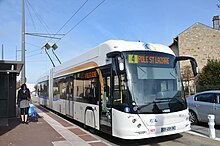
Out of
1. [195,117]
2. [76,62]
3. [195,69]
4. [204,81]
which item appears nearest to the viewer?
[195,69]

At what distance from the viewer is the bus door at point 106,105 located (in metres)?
7.71

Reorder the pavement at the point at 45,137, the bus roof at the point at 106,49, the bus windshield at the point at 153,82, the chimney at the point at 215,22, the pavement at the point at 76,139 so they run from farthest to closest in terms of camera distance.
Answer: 1. the chimney at the point at 215,22
2. the bus roof at the point at 106,49
3. the pavement at the point at 45,137
4. the pavement at the point at 76,139
5. the bus windshield at the point at 153,82

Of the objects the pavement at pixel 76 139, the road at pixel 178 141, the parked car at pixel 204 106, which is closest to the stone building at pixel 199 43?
the parked car at pixel 204 106

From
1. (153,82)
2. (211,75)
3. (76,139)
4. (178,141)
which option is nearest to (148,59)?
(153,82)

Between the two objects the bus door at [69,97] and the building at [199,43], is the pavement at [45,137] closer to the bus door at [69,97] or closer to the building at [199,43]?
the bus door at [69,97]

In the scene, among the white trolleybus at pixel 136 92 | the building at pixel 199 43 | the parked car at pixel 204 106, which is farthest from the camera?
the building at pixel 199 43

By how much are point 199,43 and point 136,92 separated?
99.4ft

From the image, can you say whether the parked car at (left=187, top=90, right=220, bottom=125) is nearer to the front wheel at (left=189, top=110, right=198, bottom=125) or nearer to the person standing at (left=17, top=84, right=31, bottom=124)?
the front wheel at (left=189, top=110, right=198, bottom=125)

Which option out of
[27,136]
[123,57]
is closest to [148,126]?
[123,57]

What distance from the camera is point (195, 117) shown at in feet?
35.1

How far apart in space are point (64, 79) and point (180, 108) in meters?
7.77

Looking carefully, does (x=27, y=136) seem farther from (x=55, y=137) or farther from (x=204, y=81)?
(x=204, y=81)

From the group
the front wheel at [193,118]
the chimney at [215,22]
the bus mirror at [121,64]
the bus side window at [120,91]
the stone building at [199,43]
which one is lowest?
the front wheel at [193,118]

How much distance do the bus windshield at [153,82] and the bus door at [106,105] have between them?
1.03m
